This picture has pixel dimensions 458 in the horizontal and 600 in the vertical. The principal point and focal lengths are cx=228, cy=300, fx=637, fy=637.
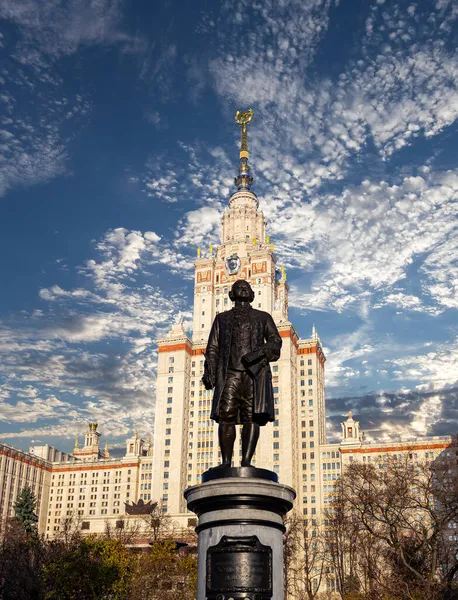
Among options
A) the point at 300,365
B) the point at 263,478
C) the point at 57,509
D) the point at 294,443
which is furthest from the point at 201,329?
the point at 263,478

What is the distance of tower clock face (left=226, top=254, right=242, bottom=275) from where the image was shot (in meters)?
126

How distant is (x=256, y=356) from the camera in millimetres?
12492

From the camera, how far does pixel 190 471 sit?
114875 millimetres

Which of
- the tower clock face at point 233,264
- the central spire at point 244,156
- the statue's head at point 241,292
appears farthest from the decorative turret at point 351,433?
the statue's head at point 241,292

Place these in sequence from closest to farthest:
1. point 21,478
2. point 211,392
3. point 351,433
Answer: point 211,392, point 351,433, point 21,478

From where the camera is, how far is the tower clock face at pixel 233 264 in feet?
415

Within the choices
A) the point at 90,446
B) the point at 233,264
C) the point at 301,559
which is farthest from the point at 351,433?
the point at 90,446

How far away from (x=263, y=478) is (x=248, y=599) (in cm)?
202

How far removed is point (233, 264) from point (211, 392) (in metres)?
26.3

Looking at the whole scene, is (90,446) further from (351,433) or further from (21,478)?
(351,433)

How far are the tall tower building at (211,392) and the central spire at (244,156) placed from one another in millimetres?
1462

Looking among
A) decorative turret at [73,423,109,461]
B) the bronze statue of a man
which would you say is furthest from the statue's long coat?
decorative turret at [73,423,109,461]

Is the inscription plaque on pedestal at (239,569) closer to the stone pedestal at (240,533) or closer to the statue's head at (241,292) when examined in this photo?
the stone pedestal at (240,533)

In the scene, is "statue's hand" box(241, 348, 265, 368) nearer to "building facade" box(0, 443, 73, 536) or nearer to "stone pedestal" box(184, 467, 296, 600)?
"stone pedestal" box(184, 467, 296, 600)
